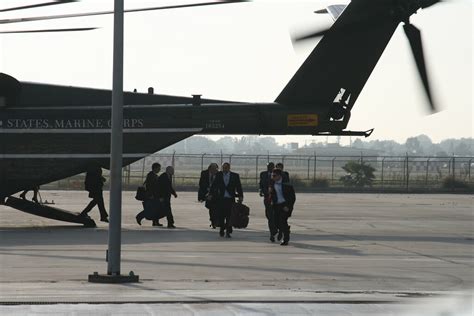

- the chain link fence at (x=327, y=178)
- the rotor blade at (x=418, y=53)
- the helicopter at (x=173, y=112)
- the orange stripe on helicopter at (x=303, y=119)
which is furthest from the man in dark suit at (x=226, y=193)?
the chain link fence at (x=327, y=178)

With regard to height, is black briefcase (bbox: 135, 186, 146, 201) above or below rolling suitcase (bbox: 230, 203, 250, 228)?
above

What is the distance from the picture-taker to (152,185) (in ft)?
74.8

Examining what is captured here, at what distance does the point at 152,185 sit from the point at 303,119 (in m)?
4.00

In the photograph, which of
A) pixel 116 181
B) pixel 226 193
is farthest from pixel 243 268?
pixel 226 193

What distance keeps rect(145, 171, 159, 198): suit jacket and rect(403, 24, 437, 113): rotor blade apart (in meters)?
6.75

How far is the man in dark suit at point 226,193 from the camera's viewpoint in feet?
66.0

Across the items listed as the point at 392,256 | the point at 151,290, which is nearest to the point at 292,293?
the point at 151,290

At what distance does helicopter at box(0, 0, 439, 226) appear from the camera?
22.0 metres

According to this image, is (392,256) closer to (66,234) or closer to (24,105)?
(66,234)

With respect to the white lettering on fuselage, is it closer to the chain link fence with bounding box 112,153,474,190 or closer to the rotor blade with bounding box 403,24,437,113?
the rotor blade with bounding box 403,24,437,113

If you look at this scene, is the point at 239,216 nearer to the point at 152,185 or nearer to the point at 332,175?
the point at 152,185

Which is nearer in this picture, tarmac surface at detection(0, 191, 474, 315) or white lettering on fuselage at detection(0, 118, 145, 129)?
tarmac surface at detection(0, 191, 474, 315)

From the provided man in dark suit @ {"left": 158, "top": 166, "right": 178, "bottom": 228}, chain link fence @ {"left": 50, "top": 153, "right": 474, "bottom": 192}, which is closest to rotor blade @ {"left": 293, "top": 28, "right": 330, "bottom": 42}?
man in dark suit @ {"left": 158, "top": 166, "right": 178, "bottom": 228}

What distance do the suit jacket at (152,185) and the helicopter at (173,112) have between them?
0.62m
